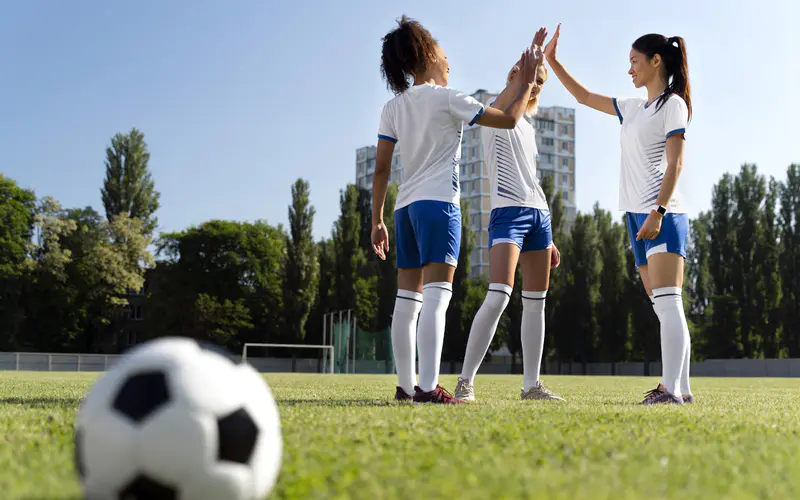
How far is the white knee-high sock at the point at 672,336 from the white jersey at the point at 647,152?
0.63m

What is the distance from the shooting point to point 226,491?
5.59 ft

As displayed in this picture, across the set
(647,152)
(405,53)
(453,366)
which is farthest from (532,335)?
(453,366)

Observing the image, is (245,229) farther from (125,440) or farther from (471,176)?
(125,440)

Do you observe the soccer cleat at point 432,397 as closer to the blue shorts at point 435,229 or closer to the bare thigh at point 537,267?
the blue shorts at point 435,229

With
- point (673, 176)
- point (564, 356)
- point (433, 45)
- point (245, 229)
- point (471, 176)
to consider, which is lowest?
point (564, 356)

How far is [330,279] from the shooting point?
1828 inches

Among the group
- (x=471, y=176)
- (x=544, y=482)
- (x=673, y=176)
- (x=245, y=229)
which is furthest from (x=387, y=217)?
(x=544, y=482)

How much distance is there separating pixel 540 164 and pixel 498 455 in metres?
74.1

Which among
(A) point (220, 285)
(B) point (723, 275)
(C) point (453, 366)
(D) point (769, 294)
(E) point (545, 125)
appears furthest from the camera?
(E) point (545, 125)

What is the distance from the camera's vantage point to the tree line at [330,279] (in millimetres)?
42438

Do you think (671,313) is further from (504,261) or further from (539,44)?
(539,44)

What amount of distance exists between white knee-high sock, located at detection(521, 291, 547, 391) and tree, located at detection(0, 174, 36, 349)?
42462 mm

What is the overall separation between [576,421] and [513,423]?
371mm

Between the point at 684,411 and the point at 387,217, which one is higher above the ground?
the point at 387,217
